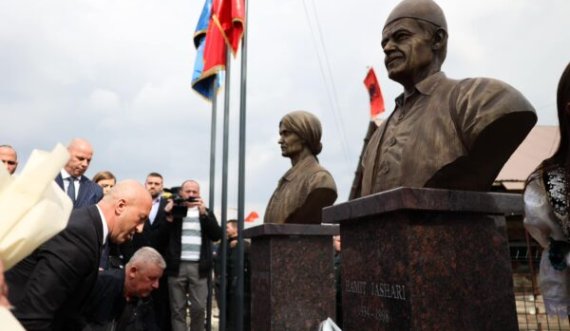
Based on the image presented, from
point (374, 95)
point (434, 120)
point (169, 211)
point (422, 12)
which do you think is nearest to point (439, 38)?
point (422, 12)

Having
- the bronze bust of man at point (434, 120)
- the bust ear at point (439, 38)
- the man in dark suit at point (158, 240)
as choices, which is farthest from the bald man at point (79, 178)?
the bust ear at point (439, 38)

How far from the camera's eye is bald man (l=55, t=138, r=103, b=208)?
443cm

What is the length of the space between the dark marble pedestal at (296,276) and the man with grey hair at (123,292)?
1.29 metres

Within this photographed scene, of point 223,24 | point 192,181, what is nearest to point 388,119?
point 192,181

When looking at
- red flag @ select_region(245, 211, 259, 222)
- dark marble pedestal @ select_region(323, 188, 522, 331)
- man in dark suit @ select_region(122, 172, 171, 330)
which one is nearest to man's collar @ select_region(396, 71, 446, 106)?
dark marble pedestal @ select_region(323, 188, 522, 331)

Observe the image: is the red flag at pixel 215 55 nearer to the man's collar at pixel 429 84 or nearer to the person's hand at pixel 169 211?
the person's hand at pixel 169 211

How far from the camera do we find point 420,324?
7.79ft

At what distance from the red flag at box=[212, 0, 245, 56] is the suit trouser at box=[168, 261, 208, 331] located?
131 inches

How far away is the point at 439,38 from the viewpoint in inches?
120

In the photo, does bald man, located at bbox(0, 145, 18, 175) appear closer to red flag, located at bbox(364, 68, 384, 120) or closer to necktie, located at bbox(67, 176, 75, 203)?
necktie, located at bbox(67, 176, 75, 203)

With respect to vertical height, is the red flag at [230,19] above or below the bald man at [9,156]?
above

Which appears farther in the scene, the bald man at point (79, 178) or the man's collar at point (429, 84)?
the bald man at point (79, 178)

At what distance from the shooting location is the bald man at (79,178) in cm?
443

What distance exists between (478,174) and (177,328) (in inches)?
160
